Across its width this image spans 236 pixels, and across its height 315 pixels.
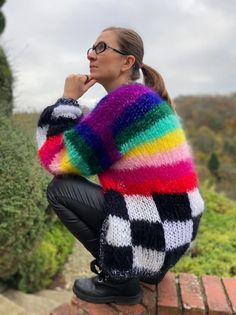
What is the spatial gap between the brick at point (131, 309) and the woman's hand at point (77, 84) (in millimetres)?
1055

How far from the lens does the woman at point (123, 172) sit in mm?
1959

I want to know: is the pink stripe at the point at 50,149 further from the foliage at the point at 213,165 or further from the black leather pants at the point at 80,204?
the foliage at the point at 213,165

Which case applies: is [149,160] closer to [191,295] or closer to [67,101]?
[67,101]

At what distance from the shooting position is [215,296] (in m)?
2.39

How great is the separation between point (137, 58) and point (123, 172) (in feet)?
1.92

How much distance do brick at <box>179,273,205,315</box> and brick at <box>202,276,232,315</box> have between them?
40 mm

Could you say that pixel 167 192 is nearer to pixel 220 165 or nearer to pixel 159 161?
pixel 159 161

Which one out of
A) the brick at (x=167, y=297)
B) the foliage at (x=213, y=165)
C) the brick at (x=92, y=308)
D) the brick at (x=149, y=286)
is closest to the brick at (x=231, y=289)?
the brick at (x=167, y=297)

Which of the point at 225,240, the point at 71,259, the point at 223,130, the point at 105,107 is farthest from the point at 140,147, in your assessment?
the point at 223,130

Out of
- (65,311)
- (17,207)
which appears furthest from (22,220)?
(65,311)

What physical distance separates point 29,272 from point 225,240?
2.46 meters

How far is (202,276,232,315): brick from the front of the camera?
2.25 m

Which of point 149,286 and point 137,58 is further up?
point 137,58

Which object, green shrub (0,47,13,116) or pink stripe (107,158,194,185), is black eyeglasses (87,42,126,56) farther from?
green shrub (0,47,13,116)
